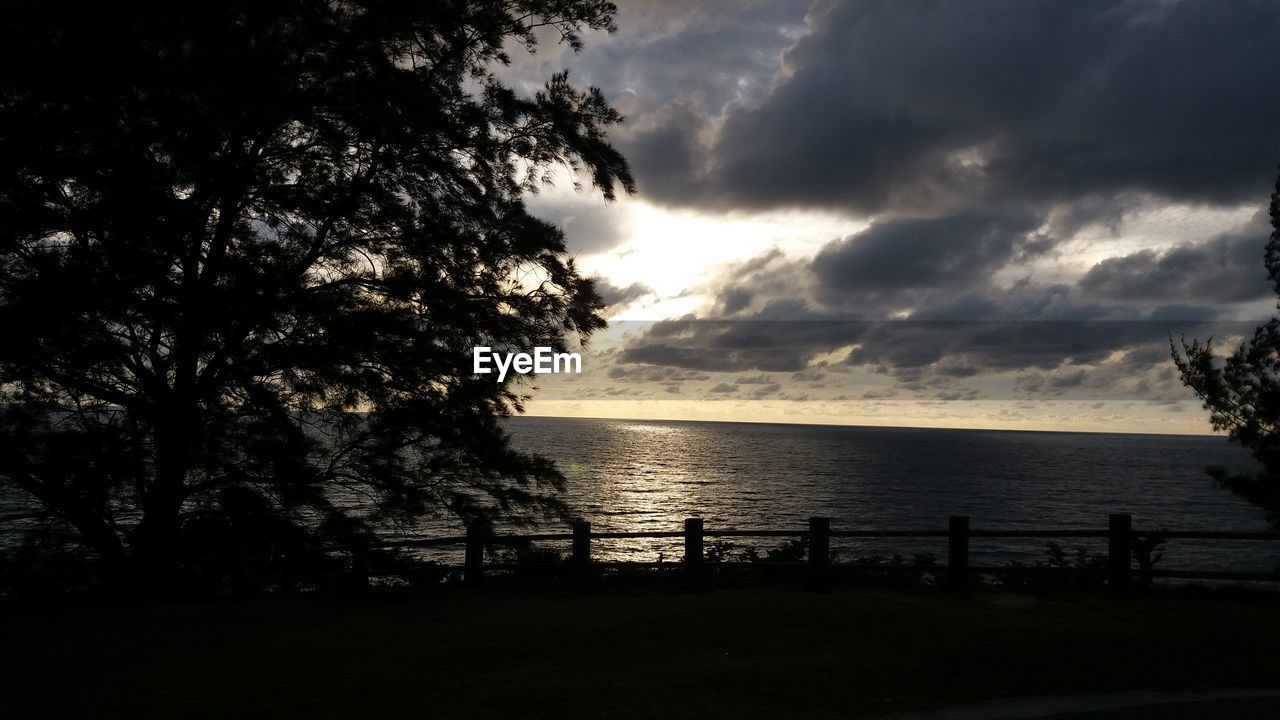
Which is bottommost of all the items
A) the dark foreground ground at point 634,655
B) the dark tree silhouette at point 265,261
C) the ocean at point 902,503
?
the ocean at point 902,503

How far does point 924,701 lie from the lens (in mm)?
7133

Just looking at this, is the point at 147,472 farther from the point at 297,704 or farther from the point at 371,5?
the point at 371,5

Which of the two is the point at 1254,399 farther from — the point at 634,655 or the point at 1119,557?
the point at 634,655

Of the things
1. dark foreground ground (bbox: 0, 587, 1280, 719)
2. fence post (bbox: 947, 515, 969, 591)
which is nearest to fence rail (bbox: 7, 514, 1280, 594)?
fence post (bbox: 947, 515, 969, 591)

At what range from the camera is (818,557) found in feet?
43.0

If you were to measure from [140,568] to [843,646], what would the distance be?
10822 mm

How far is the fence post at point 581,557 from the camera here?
536 inches

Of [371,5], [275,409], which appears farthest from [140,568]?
[371,5]

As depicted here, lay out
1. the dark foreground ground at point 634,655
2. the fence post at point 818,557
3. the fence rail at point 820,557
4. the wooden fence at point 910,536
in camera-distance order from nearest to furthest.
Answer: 1. the dark foreground ground at point 634,655
2. the wooden fence at point 910,536
3. the fence rail at point 820,557
4. the fence post at point 818,557

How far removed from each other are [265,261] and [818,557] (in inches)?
375

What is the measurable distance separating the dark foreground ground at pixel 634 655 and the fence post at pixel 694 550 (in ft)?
5.76

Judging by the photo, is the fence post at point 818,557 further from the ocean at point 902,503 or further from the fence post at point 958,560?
the ocean at point 902,503

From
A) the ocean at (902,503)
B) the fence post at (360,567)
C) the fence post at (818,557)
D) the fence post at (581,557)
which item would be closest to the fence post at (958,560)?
the fence post at (818,557)

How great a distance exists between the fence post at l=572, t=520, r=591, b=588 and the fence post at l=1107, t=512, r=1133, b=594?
26.5 ft
